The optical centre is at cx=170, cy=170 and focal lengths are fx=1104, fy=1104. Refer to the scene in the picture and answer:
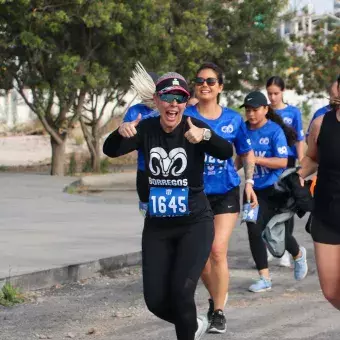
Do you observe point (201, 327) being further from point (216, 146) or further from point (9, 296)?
point (9, 296)


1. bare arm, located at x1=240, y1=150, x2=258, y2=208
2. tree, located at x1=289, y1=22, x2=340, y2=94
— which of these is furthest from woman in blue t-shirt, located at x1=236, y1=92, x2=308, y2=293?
tree, located at x1=289, y1=22, x2=340, y2=94

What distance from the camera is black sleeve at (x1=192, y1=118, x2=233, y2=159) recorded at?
259 inches

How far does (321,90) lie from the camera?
4109 cm

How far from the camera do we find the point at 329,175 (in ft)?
20.7

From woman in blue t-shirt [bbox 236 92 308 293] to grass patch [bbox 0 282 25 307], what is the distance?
80.3 inches

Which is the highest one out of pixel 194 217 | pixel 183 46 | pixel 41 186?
pixel 183 46

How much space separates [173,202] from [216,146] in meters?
0.42

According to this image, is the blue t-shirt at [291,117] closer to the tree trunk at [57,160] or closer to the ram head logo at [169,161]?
the ram head logo at [169,161]

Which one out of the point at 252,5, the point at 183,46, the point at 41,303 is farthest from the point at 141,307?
the point at 252,5

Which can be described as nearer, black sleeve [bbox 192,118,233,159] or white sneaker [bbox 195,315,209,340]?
black sleeve [bbox 192,118,233,159]

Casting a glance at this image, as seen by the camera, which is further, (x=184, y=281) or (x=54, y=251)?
(x=54, y=251)

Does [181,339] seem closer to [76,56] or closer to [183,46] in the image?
[76,56]

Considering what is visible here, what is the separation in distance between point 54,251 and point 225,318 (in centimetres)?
366

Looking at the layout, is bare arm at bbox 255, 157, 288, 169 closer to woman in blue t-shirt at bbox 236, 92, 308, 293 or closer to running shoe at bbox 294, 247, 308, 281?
woman in blue t-shirt at bbox 236, 92, 308, 293
